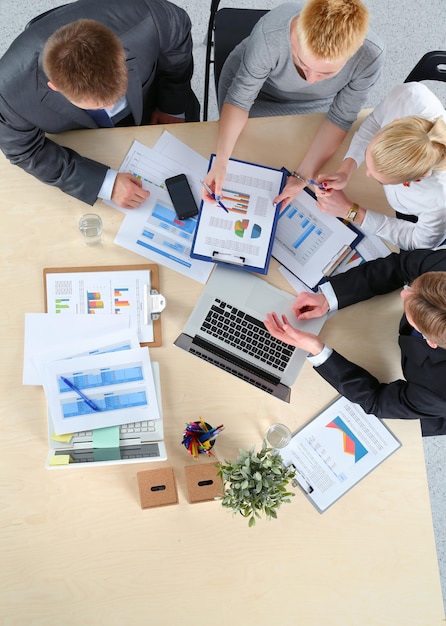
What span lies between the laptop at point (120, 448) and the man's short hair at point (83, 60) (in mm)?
778

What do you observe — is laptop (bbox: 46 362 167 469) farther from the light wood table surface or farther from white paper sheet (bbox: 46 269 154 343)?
white paper sheet (bbox: 46 269 154 343)

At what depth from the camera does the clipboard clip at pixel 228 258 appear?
149 cm

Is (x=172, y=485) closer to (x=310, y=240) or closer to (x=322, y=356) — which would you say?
(x=322, y=356)

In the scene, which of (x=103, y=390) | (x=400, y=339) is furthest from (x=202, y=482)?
(x=400, y=339)

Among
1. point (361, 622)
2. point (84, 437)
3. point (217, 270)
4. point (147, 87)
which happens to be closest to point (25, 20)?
point (147, 87)

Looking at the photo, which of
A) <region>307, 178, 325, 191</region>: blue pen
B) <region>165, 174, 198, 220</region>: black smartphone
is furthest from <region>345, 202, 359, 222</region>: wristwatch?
<region>165, 174, 198, 220</region>: black smartphone

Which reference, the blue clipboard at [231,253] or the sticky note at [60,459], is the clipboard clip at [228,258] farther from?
the sticky note at [60,459]

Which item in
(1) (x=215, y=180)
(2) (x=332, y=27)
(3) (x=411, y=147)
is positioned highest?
(2) (x=332, y=27)

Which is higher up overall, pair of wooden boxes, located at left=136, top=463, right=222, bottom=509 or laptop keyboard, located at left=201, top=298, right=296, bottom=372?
laptop keyboard, located at left=201, top=298, right=296, bottom=372

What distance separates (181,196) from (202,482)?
0.80m

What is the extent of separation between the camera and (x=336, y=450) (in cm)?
145

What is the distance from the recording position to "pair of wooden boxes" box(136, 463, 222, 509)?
1.36 m

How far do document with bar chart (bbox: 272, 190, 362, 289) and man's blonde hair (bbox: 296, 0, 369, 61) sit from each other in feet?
1.39

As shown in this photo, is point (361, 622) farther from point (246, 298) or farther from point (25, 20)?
point (25, 20)
